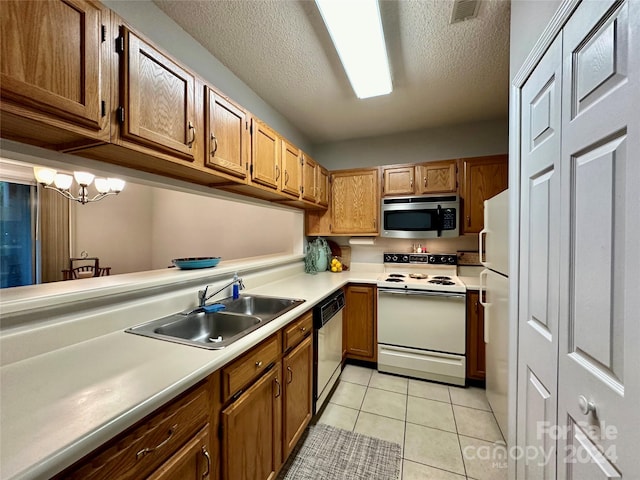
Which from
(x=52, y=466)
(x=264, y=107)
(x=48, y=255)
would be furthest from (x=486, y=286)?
(x=48, y=255)

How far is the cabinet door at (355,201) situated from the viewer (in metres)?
3.01

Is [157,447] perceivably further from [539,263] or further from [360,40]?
[360,40]

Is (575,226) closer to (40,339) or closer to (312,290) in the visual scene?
Result: (312,290)

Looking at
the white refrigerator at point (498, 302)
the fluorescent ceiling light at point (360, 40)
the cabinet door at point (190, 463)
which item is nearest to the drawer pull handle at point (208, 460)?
the cabinet door at point (190, 463)

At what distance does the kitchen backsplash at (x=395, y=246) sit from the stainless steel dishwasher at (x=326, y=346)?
3.42ft

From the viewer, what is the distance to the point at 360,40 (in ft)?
5.10

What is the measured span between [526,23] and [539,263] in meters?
1.10

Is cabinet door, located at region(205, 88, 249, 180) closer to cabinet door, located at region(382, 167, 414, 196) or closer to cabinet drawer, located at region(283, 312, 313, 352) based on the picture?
cabinet drawer, located at region(283, 312, 313, 352)

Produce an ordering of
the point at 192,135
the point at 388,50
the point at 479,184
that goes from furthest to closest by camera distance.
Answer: the point at 479,184 < the point at 388,50 < the point at 192,135

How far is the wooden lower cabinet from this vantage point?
229 centimetres

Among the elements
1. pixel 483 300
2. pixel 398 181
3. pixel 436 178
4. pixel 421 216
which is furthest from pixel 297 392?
pixel 436 178

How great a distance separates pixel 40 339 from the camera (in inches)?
37.9

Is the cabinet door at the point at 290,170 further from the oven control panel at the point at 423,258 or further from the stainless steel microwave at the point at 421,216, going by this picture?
the oven control panel at the point at 423,258

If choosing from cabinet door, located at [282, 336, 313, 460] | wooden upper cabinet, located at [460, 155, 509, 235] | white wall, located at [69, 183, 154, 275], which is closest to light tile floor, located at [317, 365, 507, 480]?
cabinet door, located at [282, 336, 313, 460]
